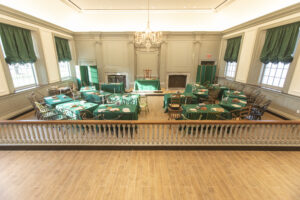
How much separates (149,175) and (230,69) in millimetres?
8633

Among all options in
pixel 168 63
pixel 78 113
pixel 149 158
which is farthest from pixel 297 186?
pixel 168 63

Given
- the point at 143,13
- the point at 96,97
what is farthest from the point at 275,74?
the point at 143,13

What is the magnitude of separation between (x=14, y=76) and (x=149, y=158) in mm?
6352

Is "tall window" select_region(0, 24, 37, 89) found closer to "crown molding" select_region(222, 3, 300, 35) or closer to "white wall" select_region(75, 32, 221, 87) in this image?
"white wall" select_region(75, 32, 221, 87)

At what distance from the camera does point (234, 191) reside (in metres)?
2.14

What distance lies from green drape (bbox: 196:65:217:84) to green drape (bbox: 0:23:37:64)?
30.6 feet

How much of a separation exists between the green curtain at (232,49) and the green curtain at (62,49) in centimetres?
992

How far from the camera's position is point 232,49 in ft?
25.9

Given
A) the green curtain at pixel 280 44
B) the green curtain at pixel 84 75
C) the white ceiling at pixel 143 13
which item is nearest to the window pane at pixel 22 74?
the white ceiling at pixel 143 13

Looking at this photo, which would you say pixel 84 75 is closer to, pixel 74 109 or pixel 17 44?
pixel 17 44

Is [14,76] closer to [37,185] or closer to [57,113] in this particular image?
[57,113]

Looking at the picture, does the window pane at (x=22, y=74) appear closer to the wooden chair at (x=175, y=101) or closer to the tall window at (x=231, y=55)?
the wooden chair at (x=175, y=101)

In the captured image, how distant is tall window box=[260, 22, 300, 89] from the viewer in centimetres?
470

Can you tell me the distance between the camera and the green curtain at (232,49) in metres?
7.41
